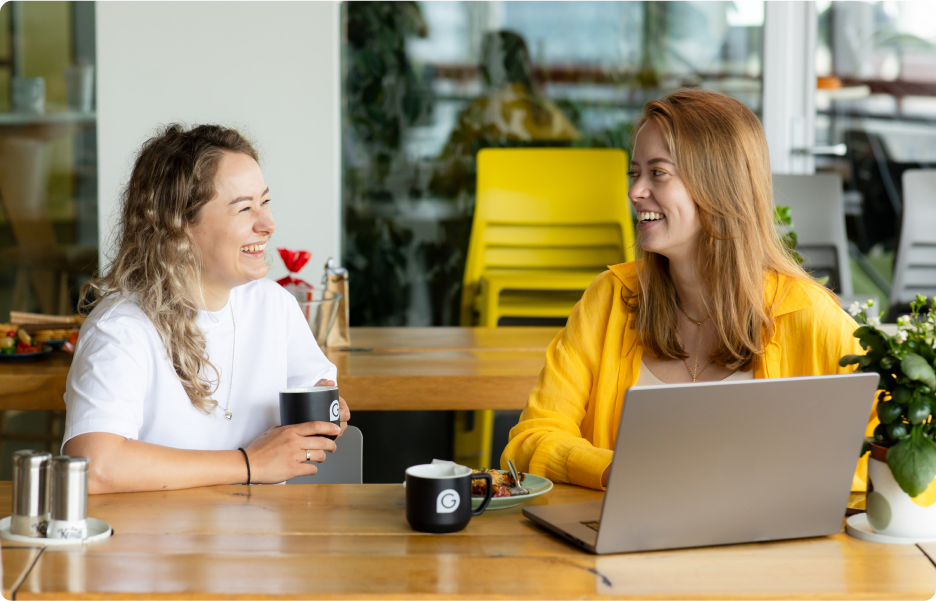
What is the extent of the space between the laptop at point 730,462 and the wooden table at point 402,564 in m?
0.03

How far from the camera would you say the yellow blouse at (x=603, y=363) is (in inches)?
56.7

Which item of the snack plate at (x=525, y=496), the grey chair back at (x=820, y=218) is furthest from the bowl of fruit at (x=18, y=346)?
the grey chair back at (x=820, y=218)

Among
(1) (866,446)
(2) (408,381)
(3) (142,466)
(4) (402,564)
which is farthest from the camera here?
(2) (408,381)

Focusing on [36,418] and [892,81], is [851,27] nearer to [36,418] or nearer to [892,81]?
[892,81]

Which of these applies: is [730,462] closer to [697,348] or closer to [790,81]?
[697,348]

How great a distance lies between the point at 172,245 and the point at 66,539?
2.23 feet

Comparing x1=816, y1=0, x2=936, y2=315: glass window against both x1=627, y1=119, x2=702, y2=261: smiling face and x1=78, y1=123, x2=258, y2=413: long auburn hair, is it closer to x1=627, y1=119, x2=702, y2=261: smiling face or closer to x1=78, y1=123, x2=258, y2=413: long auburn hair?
x1=627, y1=119, x2=702, y2=261: smiling face

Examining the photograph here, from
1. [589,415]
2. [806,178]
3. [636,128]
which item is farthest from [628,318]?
[806,178]

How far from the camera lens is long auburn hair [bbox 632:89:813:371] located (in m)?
1.57

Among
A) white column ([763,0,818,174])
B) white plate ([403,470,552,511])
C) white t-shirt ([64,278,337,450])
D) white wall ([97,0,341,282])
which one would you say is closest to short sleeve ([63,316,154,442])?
white t-shirt ([64,278,337,450])

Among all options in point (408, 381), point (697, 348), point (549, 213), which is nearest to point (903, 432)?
point (697, 348)

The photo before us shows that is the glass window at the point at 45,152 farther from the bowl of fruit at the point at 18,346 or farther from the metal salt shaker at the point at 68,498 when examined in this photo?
the metal salt shaker at the point at 68,498

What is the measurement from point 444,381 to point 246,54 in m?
1.92

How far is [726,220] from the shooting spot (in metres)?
1.59
